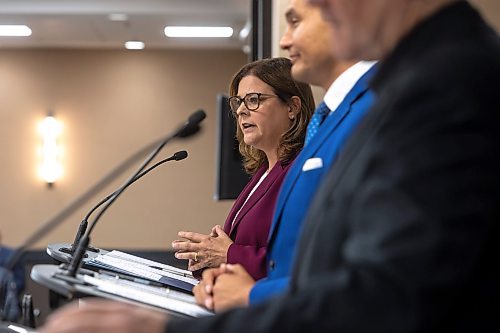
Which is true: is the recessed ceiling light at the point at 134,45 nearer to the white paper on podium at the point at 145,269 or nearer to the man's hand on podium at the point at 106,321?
the white paper on podium at the point at 145,269

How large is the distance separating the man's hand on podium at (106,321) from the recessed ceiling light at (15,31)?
325 inches

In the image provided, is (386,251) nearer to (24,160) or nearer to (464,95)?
(464,95)

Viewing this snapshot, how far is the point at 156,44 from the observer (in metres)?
9.72

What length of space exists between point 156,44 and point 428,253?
9141 millimetres

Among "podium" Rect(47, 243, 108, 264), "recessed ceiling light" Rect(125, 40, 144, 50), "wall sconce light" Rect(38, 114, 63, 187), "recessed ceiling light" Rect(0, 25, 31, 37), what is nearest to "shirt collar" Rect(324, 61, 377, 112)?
"podium" Rect(47, 243, 108, 264)

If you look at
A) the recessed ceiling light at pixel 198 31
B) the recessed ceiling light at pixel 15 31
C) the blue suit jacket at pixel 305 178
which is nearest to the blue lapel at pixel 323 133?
the blue suit jacket at pixel 305 178

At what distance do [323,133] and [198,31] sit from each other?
7.65m

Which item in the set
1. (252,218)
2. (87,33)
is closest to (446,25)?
(252,218)

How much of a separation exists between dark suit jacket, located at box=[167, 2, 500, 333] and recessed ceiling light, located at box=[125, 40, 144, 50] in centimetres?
881

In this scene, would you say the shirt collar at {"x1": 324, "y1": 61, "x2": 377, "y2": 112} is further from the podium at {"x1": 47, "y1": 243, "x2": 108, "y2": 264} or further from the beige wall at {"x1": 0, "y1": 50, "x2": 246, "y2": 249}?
the beige wall at {"x1": 0, "y1": 50, "x2": 246, "y2": 249}

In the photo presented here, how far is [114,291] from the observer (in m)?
1.25

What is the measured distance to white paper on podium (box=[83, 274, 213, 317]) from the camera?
49.1 inches

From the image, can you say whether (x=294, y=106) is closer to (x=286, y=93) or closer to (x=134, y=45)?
(x=286, y=93)

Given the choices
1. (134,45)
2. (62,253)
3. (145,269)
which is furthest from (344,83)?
(134,45)
